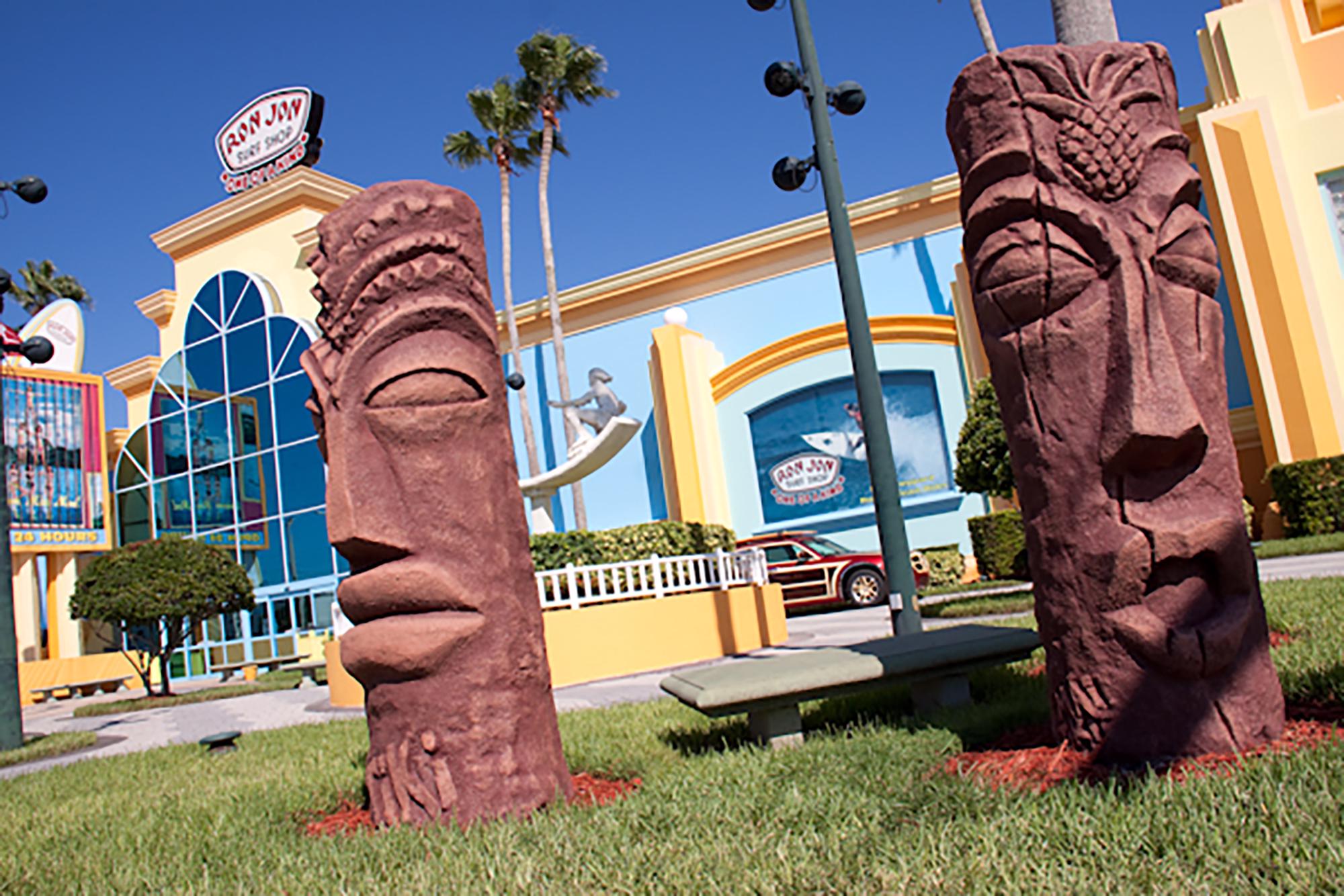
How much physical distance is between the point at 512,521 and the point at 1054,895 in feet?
8.28

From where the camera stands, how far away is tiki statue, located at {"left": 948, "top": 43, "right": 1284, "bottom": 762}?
11.0 ft

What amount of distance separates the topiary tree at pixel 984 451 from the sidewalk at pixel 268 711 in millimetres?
1834

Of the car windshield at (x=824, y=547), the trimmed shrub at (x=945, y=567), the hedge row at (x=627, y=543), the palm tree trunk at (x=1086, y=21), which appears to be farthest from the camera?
the trimmed shrub at (x=945, y=567)

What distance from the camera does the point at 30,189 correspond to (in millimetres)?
9539

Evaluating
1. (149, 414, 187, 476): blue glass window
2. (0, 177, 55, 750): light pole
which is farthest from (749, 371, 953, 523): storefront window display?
(0, 177, 55, 750): light pole

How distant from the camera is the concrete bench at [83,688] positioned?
1873 centimetres

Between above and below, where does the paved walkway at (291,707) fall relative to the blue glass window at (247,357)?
Answer: below

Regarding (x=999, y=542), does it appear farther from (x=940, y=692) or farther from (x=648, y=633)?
(x=940, y=692)

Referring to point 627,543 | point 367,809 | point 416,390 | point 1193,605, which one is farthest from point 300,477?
point 1193,605

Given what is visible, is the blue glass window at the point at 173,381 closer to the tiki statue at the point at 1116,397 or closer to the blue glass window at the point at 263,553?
the blue glass window at the point at 263,553

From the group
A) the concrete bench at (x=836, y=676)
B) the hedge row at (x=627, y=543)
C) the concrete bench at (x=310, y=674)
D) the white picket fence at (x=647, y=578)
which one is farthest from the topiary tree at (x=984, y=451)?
the concrete bench at (x=310, y=674)

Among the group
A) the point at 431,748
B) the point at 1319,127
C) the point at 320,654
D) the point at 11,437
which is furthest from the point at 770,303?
the point at 431,748

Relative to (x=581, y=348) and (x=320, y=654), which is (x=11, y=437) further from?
(x=581, y=348)

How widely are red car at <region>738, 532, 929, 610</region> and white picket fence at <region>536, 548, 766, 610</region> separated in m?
4.72
